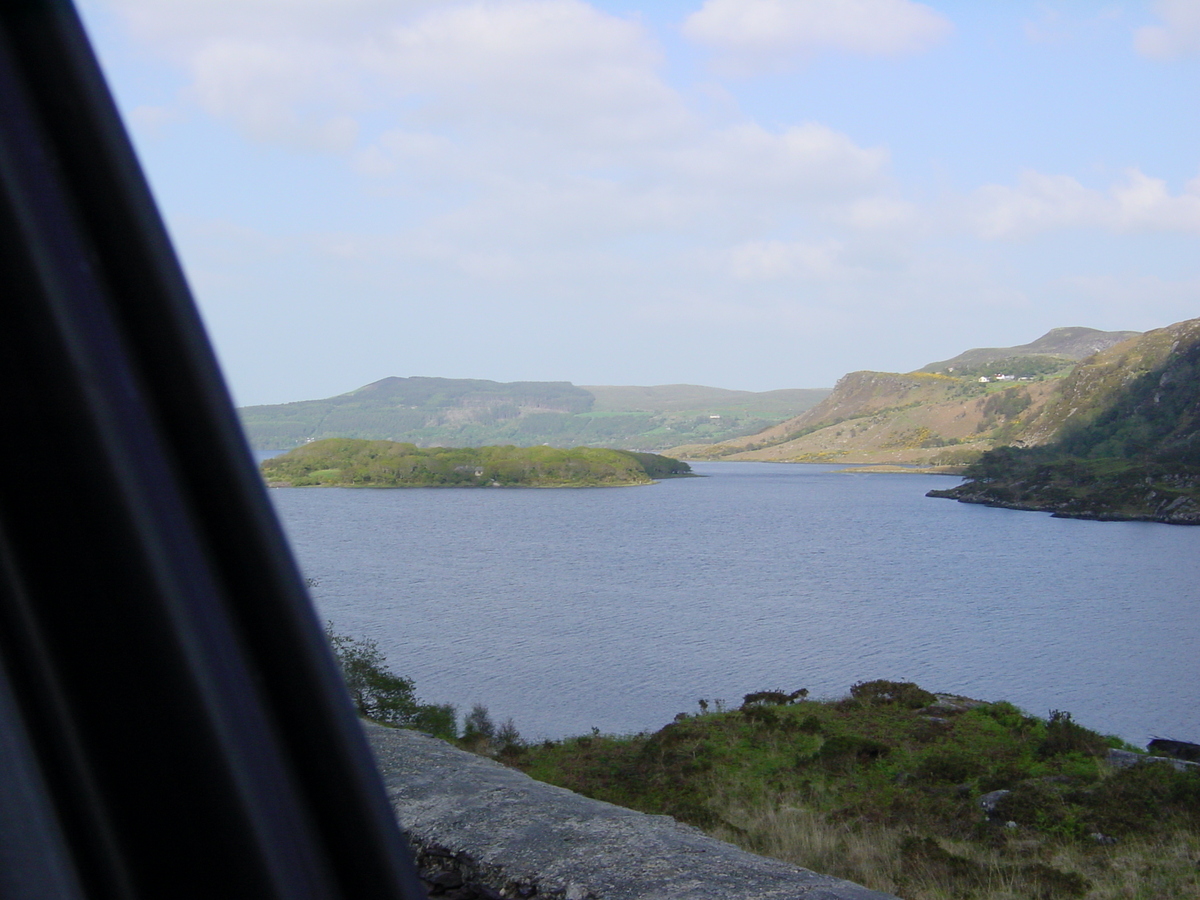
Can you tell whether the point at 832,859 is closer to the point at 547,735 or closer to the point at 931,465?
the point at 547,735

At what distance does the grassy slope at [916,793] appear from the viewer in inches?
356

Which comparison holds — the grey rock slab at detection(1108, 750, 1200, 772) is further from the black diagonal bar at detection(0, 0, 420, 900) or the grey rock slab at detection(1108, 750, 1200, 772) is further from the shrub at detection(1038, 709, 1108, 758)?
the black diagonal bar at detection(0, 0, 420, 900)

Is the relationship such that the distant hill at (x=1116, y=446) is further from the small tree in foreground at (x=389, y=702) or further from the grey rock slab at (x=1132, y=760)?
the small tree in foreground at (x=389, y=702)

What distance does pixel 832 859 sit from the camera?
30.9 ft

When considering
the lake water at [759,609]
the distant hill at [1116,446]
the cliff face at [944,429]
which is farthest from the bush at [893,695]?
the cliff face at [944,429]

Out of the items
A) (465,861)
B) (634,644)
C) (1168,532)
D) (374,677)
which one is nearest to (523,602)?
(634,644)

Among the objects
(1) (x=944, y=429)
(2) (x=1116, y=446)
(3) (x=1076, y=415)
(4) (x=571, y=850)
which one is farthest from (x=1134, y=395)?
(4) (x=571, y=850)

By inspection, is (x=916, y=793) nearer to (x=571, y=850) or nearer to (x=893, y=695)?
(x=893, y=695)

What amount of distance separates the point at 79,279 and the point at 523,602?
46.0m

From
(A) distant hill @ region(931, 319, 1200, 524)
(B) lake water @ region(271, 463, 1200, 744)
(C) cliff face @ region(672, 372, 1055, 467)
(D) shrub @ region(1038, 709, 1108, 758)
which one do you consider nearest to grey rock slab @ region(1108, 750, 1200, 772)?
(D) shrub @ region(1038, 709, 1108, 758)

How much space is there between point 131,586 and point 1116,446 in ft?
410

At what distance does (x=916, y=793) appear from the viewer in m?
13.5

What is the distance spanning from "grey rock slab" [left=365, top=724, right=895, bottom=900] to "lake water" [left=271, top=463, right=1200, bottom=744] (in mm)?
9868

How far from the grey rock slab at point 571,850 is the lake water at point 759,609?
9.87m
